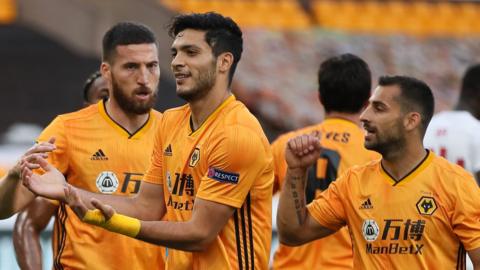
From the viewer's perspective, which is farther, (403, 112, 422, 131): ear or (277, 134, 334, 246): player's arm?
(403, 112, 422, 131): ear

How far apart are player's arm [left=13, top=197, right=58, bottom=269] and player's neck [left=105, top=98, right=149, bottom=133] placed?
77 cm

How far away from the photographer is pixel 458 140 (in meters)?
7.22

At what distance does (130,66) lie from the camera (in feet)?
20.2

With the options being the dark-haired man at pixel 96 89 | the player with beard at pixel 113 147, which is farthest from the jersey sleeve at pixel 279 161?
the dark-haired man at pixel 96 89

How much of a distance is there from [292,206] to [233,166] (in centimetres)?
52

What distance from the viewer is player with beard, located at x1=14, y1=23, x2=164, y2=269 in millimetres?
6023

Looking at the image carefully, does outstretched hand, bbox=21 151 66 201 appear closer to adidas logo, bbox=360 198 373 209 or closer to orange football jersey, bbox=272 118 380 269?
adidas logo, bbox=360 198 373 209

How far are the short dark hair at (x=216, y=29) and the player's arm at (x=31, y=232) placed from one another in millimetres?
1954

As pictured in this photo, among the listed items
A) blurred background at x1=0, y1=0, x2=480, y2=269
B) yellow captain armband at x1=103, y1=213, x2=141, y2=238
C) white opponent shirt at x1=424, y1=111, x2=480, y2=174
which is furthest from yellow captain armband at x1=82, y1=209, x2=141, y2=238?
blurred background at x1=0, y1=0, x2=480, y2=269

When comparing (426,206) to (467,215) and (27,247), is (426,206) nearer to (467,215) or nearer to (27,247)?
(467,215)

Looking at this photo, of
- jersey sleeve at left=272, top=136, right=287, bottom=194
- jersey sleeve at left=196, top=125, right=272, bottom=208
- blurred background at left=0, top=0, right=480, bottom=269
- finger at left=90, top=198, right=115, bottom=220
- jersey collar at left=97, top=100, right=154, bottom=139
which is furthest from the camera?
blurred background at left=0, top=0, right=480, bottom=269

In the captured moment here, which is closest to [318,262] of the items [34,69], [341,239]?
[341,239]

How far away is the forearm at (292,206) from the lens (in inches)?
209

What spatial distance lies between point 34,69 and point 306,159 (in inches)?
461
